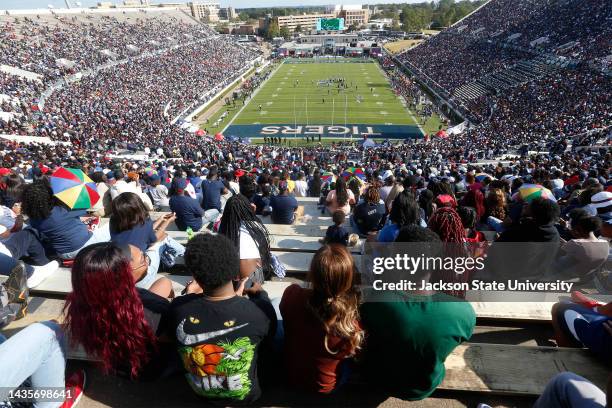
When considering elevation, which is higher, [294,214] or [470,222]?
[470,222]

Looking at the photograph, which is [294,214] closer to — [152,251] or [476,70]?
[152,251]

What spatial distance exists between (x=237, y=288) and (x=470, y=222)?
9.68 ft

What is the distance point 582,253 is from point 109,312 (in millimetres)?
4518

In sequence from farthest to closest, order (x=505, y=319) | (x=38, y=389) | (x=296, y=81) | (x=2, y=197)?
1. (x=296, y=81)
2. (x=2, y=197)
3. (x=505, y=319)
4. (x=38, y=389)

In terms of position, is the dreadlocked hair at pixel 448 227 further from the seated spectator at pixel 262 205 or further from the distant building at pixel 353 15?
the distant building at pixel 353 15

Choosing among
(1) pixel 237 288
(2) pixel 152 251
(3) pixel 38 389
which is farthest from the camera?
(2) pixel 152 251

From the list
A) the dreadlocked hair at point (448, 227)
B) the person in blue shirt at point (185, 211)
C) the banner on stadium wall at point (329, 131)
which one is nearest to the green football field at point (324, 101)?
the banner on stadium wall at point (329, 131)

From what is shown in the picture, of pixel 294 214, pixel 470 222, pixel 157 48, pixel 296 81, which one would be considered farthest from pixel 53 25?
pixel 470 222

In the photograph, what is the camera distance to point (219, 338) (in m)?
2.38

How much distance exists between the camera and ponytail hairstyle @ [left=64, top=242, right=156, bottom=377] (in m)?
2.34

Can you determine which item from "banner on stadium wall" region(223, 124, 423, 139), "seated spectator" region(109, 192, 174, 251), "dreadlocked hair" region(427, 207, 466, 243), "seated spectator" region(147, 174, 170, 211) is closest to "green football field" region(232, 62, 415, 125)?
"banner on stadium wall" region(223, 124, 423, 139)

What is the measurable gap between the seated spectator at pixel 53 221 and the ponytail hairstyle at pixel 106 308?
2.23 metres

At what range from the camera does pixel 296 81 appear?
55.3m

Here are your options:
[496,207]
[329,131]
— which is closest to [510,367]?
[496,207]
